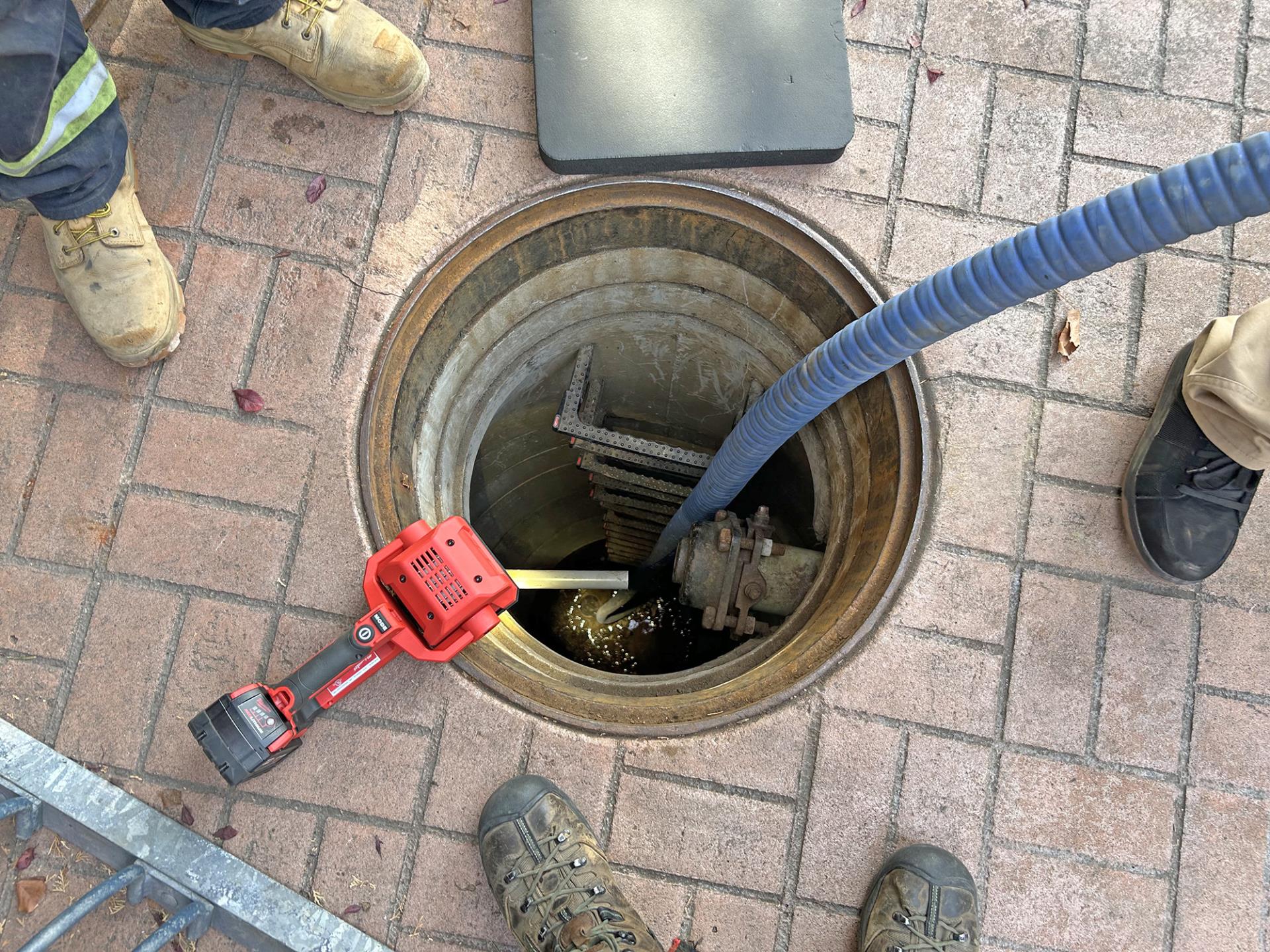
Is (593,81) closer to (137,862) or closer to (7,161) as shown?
(7,161)

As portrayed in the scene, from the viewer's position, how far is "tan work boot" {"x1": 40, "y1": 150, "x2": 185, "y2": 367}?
246 centimetres

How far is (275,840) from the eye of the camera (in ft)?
7.63

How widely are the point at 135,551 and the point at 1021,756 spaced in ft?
8.67

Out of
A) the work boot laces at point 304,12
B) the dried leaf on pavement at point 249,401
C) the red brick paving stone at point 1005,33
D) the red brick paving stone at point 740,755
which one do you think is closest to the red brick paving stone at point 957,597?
the red brick paving stone at point 740,755

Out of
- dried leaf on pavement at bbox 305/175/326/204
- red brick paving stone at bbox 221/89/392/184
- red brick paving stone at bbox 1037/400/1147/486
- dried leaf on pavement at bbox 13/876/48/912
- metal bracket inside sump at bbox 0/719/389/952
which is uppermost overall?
red brick paving stone at bbox 221/89/392/184

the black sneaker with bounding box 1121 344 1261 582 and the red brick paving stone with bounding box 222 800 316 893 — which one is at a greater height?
the black sneaker with bounding box 1121 344 1261 582

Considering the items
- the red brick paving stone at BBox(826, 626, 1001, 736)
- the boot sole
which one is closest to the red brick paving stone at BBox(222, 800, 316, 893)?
the red brick paving stone at BBox(826, 626, 1001, 736)

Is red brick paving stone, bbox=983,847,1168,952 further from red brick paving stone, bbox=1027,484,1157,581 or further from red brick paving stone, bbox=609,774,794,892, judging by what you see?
red brick paving stone, bbox=1027,484,1157,581

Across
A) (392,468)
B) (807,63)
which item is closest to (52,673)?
(392,468)

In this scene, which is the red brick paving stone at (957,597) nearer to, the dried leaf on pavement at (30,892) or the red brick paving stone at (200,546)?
the red brick paving stone at (200,546)

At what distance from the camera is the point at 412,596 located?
2252 millimetres

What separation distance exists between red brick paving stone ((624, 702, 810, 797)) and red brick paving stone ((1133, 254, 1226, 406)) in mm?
1548

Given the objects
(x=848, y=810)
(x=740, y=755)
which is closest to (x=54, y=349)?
(x=740, y=755)

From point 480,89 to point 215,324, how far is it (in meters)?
1.15
